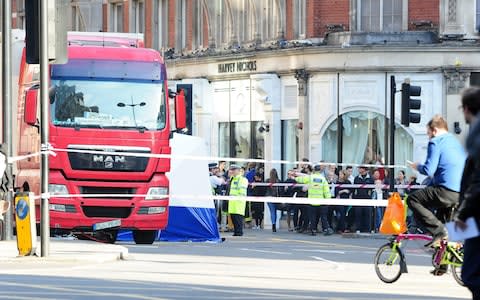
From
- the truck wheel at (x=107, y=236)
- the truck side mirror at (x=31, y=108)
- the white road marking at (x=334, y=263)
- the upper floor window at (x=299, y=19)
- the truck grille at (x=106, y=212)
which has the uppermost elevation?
the upper floor window at (x=299, y=19)

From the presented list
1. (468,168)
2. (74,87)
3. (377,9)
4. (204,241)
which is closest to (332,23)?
(377,9)

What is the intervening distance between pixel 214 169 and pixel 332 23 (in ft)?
20.9

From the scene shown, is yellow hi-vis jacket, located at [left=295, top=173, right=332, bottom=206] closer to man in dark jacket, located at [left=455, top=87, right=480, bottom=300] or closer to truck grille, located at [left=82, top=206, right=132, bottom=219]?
truck grille, located at [left=82, top=206, right=132, bottom=219]

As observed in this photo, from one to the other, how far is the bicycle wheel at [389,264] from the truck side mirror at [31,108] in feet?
34.1

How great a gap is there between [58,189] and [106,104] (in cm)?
172

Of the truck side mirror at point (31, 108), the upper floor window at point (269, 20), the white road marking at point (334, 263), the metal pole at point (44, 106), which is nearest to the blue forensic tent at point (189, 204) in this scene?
the truck side mirror at point (31, 108)

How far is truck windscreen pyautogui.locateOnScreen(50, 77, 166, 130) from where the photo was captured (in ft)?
97.6

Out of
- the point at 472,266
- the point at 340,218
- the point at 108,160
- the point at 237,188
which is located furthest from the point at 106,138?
the point at 472,266

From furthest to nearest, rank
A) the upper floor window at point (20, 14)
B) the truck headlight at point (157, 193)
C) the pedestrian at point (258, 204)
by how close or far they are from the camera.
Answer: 1. the upper floor window at point (20, 14)
2. the pedestrian at point (258, 204)
3. the truck headlight at point (157, 193)

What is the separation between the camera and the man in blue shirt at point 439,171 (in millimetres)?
18359

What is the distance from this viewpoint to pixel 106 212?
30.1 m

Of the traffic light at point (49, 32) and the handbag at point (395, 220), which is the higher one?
the traffic light at point (49, 32)

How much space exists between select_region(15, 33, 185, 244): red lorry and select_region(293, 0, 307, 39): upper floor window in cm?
2102

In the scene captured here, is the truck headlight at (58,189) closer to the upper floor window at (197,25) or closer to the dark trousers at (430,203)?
the dark trousers at (430,203)
